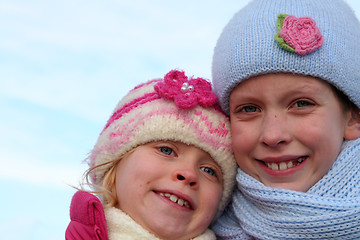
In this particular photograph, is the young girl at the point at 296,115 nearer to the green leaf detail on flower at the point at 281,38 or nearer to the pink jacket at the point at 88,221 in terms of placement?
the green leaf detail on flower at the point at 281,38

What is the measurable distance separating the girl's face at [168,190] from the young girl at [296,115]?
0.21m

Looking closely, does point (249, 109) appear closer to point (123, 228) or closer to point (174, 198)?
point (174, 198)

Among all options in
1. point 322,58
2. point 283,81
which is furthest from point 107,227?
point 322,58

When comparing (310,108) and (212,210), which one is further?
(212,210)

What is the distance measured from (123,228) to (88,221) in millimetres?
170

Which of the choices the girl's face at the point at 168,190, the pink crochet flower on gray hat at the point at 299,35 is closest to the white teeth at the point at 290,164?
the girl's face at the point at 168,190

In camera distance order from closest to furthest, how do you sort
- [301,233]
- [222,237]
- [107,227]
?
[301,233] < [107,227] < [222,237]

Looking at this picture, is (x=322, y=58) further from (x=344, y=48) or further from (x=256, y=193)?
(x=256, y=193)

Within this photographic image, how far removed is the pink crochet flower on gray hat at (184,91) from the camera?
98.0 inches

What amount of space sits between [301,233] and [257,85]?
688 millimetres

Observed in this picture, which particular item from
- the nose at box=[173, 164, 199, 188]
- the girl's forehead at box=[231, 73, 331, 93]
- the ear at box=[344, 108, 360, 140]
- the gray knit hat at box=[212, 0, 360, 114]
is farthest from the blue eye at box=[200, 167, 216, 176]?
the ear at box=[344, 108, 360, 140]

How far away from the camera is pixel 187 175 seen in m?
2.41

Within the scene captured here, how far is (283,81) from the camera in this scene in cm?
225

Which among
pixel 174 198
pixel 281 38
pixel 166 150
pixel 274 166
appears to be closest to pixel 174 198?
pixel 174 198
